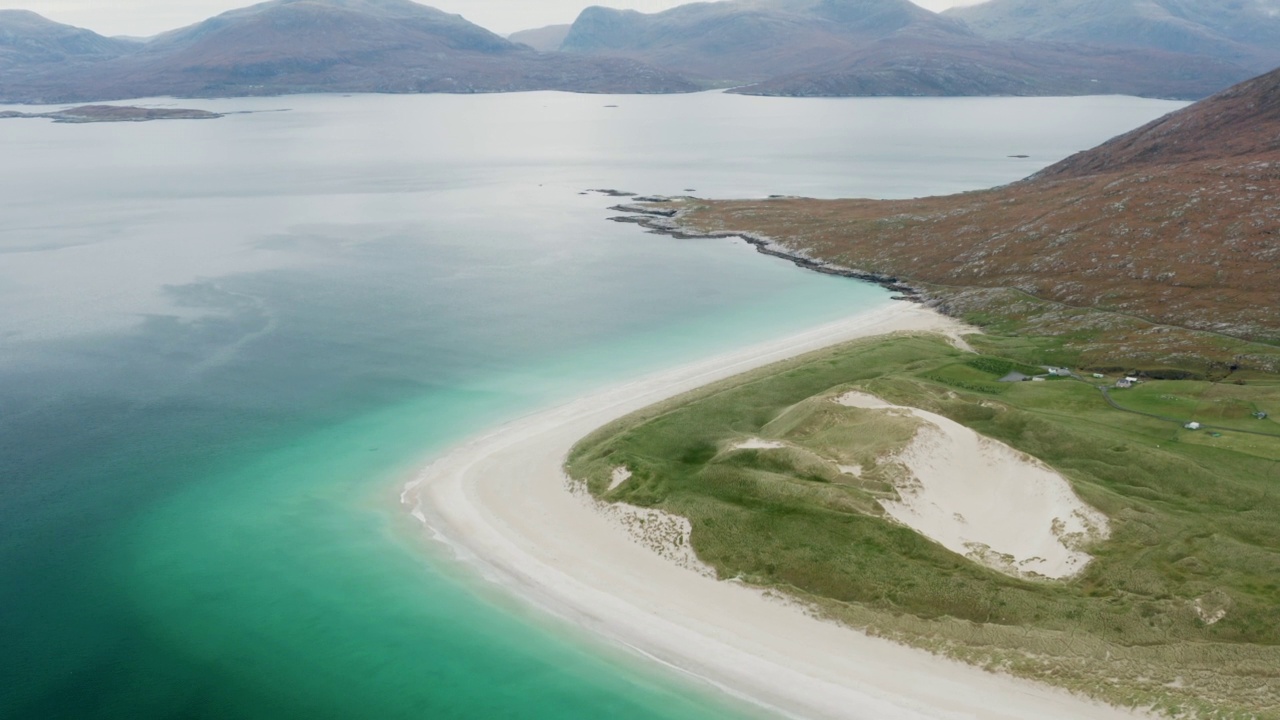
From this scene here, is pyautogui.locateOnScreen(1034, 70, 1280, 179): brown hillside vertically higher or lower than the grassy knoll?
higher

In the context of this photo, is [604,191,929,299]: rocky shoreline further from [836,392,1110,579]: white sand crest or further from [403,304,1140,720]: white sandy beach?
[403,304,1140,720]: white sandy beach

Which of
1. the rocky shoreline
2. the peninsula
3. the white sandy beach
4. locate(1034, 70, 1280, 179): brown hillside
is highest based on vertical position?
locate(1034, 70, 1280, 179): brown hillside

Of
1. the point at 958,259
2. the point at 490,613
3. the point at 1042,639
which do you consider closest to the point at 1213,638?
the point at 1042,639

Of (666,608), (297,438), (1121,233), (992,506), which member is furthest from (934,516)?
(1121,233)

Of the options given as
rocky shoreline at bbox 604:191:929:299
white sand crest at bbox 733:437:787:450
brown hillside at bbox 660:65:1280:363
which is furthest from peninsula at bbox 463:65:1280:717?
rocky shoreline at bbox 604:191:929:299

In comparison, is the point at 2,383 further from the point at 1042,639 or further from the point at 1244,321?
the point at 1244,321

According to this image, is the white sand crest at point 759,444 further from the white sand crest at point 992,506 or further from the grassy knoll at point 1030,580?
the white sand crest at point 992,506
